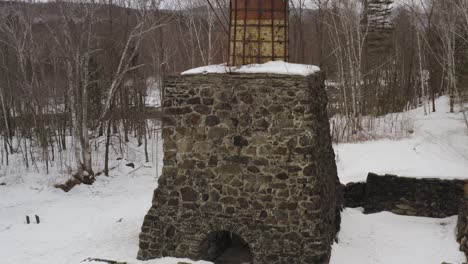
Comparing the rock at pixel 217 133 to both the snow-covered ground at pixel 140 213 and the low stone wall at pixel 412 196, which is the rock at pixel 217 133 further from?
the low stone wall at pixel 412 196

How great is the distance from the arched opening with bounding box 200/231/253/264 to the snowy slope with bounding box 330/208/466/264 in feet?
5.58

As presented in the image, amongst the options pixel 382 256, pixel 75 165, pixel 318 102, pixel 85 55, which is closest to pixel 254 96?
pixel 318 102

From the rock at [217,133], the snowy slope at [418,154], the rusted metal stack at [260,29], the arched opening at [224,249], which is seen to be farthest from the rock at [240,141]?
the snowy slope at [418,154]

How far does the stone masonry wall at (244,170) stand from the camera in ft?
23.6

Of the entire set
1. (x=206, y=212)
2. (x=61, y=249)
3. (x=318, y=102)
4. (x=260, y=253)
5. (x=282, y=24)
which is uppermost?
(x=282, y=24)

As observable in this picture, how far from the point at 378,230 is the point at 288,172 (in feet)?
12.6

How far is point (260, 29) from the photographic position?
319 inches

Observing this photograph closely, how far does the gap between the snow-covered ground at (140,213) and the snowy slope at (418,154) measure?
1.3 inches

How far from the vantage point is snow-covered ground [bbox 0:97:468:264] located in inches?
346

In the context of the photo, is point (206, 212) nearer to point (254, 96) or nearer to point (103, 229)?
point (254, 96)

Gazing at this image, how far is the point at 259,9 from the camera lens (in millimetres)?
8062

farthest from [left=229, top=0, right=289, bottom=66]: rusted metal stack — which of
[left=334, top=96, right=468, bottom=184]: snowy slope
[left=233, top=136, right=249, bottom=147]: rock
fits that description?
[left=334, top=96, right=468, bottom=184]: snowy slope

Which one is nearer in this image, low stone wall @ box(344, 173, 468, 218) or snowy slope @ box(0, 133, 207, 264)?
snowy slope @ box(0, 133, 207, 264)

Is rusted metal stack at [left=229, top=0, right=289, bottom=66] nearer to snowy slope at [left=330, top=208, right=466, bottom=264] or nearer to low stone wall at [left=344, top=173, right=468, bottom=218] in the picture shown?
snowy slope at [left=330, top=208, right=466, bottom=264]
